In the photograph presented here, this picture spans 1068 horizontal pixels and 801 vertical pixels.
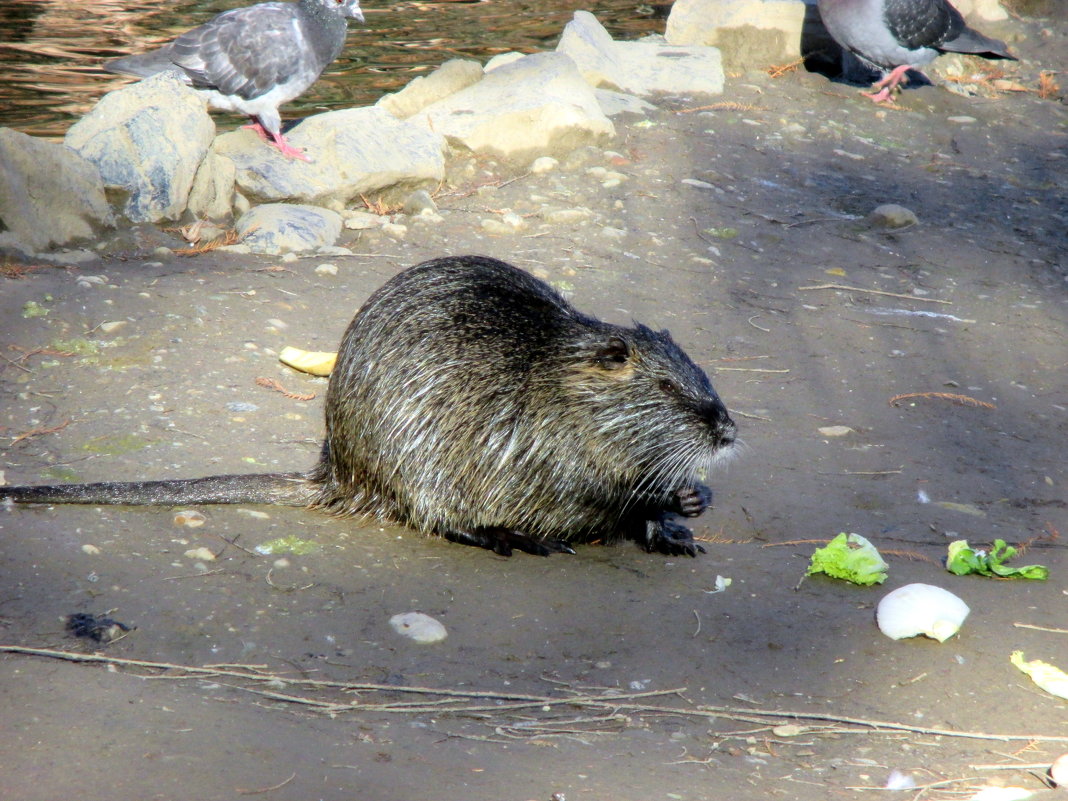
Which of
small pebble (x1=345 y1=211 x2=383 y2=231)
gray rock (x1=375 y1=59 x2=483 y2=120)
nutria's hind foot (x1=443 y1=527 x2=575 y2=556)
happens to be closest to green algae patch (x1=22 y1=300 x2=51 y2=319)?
small pebble (x1=345 y1=211 x2=383 y2=231)

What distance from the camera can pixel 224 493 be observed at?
3561 mm

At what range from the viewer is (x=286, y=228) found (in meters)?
5.89

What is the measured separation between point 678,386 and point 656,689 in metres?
1.14

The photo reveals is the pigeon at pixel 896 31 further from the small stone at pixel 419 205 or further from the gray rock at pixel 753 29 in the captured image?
the small stone at pixel 419 205

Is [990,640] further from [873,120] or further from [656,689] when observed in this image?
[873,120]

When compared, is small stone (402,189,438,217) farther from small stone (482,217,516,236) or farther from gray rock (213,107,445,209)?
small stone (482,217,516,236)

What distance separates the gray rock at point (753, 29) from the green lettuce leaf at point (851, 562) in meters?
6.78

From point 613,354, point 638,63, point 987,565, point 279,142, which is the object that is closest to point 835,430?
point 987,565

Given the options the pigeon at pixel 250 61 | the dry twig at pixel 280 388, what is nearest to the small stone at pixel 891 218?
the pigeon at pixel 250 61

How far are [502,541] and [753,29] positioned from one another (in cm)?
704

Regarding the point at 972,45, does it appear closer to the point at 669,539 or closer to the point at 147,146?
the point at 147,146

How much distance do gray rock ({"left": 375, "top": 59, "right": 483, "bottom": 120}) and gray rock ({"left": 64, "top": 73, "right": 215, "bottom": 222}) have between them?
182cm

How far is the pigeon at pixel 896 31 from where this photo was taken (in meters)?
8.44

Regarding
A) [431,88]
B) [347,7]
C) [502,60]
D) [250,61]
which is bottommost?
[431,88]
